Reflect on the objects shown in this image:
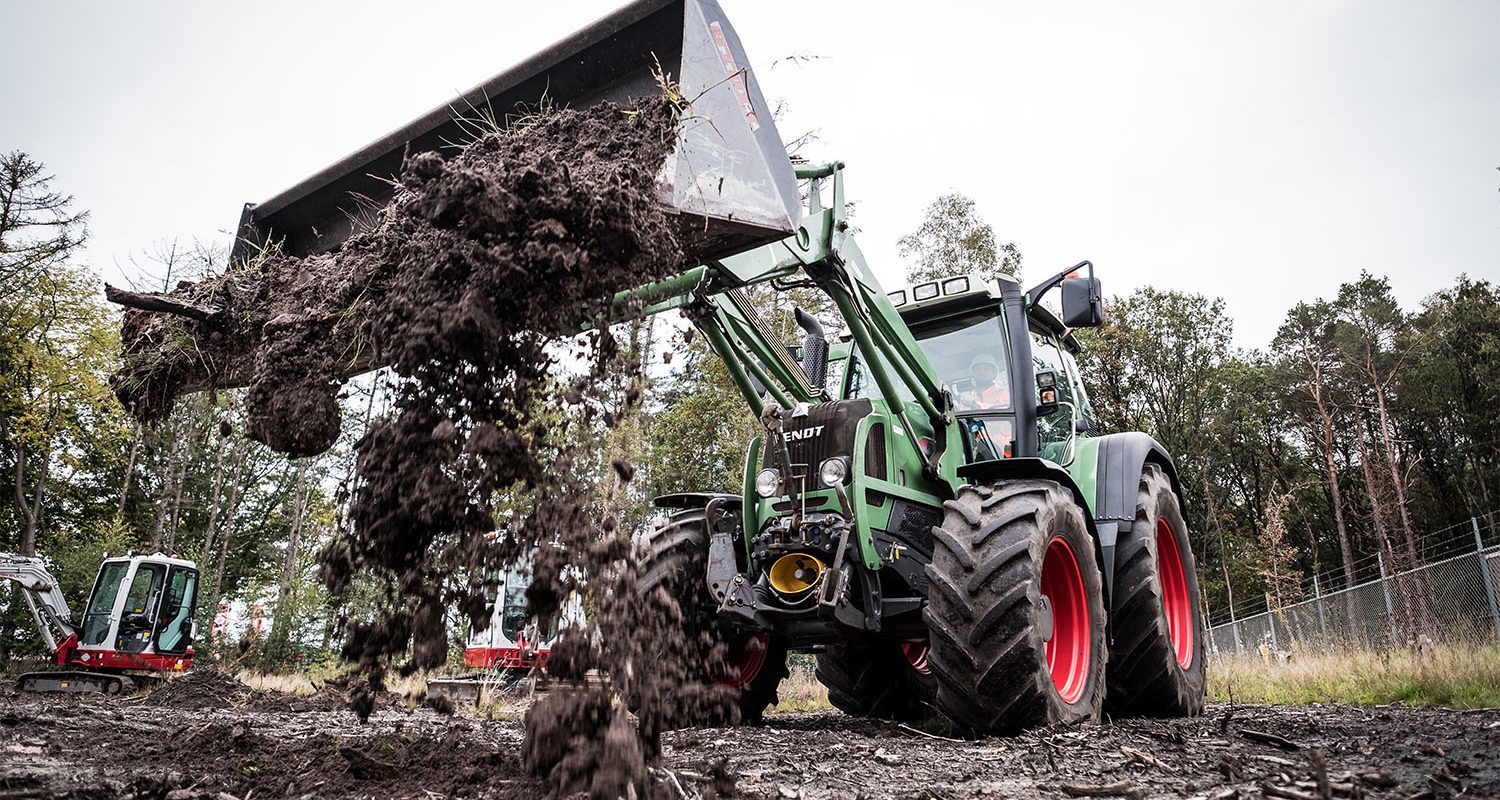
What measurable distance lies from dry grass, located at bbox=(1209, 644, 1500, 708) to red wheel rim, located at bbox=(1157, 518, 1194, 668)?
111cm

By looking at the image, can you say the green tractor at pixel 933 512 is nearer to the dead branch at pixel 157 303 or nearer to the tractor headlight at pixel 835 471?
the tractor headlight at pixel 835 471

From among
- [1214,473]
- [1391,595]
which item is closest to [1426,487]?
[1214,473]

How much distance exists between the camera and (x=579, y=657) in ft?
10.0

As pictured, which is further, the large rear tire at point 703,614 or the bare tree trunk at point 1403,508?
the bare tree trunk at point 1403,508

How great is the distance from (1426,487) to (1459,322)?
227 inches

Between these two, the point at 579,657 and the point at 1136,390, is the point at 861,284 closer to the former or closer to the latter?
the point at 579,657

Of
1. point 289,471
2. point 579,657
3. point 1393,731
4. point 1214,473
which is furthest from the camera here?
point 1214,473

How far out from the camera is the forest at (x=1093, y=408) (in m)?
19.2

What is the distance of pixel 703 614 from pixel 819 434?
1180 mm

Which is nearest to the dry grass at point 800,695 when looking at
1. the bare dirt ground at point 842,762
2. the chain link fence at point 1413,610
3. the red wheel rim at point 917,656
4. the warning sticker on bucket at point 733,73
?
the red wheel rim at point 917,656

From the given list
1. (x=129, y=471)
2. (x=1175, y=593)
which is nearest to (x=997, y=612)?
(x=1175, y=593)

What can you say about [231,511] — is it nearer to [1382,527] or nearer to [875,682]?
[875,682]

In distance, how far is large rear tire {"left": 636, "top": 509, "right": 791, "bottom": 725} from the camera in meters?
5.08

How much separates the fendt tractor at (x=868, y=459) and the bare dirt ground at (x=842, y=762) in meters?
0.52
